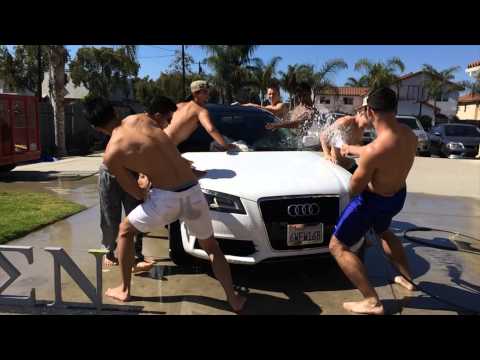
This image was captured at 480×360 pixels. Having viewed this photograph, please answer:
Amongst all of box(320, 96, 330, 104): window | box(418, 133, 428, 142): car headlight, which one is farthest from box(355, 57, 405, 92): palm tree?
box(418, 133, 428, 142): car headlight

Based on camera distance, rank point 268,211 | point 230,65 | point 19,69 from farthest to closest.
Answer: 1. point 19,69
2. point 230,65
3. point 268,211

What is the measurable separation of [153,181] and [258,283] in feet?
4.78

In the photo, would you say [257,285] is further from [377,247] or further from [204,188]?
[377,247]

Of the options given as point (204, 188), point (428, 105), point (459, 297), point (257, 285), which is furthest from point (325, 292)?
point (428, 105)

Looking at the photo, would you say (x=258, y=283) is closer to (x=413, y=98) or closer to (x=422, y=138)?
(x=422, y=138)

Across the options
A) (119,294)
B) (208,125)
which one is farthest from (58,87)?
(119,294)

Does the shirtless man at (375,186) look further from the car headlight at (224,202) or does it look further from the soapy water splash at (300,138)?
the soapy water splash at (300,138)

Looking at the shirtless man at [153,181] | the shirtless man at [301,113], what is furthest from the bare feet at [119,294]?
the shirtless man at [301,113]

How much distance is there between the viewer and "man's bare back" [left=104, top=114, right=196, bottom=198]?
3.15 metres

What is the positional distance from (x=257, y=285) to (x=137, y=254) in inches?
51.2

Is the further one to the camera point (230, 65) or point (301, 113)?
point (230, 65)

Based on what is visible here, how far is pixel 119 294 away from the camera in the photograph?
3598 mm

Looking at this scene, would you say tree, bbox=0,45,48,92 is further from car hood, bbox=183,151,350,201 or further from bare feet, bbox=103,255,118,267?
car hood, bbox=183,151,350,201

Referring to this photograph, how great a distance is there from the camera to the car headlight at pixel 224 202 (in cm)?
360
